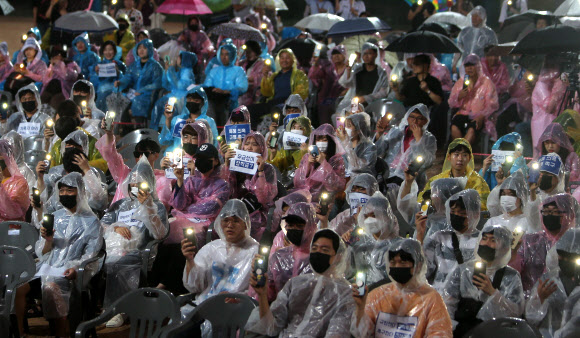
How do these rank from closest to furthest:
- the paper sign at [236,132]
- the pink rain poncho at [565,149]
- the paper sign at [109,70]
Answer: the pink rain poncho at [565,149] → the paper sign at [236,132] → the paper sign at [109,70]

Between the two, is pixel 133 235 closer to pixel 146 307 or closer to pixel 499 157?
pixel 146 307

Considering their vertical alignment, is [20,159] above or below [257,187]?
below

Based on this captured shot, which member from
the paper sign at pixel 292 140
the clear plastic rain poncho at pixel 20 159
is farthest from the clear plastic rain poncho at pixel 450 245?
the clear plastic rain poncho at pixel 20 159

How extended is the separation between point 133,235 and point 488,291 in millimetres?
3209

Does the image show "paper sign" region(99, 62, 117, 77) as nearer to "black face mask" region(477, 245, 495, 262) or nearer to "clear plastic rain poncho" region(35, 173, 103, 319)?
"clear plastic rain poncho" region(35, 173, 103, 319)

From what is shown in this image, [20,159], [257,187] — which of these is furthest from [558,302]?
[20,159]

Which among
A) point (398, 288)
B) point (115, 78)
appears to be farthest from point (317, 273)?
point (115, 78)

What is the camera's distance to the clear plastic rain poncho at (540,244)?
6.30 meters

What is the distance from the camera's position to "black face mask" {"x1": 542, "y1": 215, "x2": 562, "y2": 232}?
21.1 ft

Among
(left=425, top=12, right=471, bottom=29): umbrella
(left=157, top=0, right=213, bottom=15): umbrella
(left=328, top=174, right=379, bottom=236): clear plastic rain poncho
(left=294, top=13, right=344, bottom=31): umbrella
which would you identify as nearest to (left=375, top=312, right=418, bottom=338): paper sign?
(left=328, top=174, right=379, bottom=236): clear plastic rain poncho

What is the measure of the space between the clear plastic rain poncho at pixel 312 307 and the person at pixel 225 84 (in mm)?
5910

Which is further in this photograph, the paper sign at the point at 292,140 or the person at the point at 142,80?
the person at the point at 142,80

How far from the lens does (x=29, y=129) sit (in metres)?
Result: 10.2

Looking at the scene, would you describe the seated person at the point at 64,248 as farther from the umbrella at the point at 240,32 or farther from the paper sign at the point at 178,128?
the umbrella at the point at 240,32
